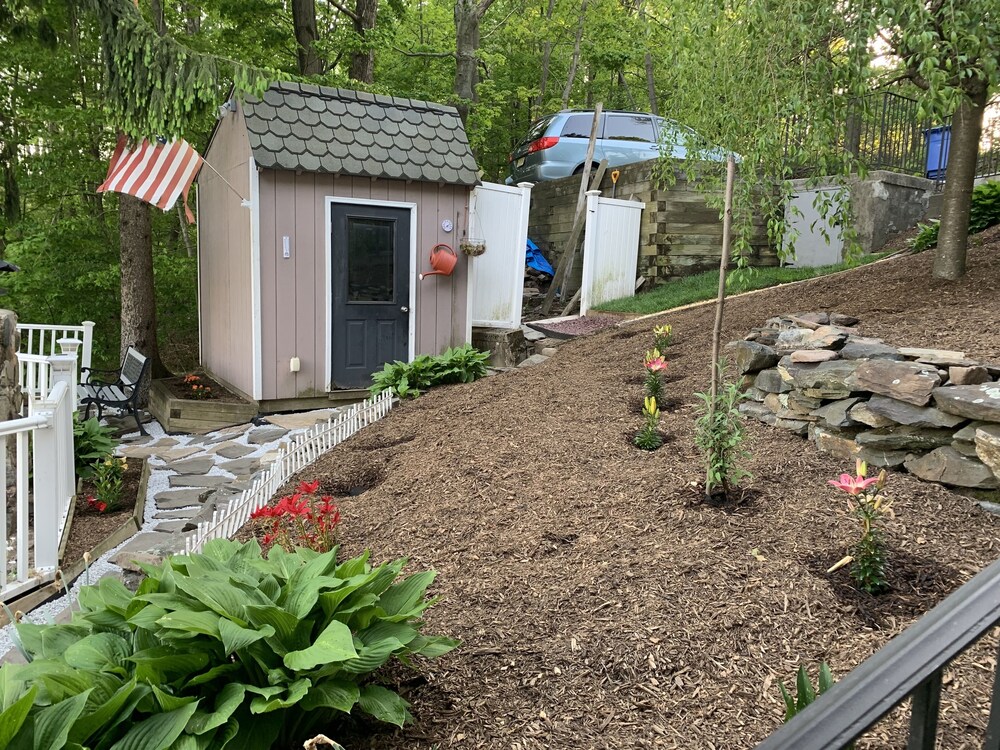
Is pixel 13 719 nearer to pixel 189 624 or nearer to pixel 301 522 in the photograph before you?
pixel 189 624

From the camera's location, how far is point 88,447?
5609 millimetres

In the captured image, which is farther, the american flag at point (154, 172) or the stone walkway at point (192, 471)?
the american flag at point (154, 172)

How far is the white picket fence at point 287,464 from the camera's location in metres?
3.75

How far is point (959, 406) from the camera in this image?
2.86 metres

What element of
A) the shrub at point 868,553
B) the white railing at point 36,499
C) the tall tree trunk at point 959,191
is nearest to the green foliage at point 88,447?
the white railing at point 36,499

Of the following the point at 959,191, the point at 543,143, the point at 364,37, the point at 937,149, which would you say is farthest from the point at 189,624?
the point at 543,143

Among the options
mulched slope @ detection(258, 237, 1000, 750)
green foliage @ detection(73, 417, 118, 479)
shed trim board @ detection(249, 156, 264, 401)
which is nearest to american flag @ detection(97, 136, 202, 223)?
shed trim board @ detection(249, 156, 264, 401)

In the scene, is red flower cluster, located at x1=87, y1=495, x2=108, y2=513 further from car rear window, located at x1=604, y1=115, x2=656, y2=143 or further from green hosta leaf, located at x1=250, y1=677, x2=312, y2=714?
car rear window, located at x1=604, y1=115, x2=656, y2=143

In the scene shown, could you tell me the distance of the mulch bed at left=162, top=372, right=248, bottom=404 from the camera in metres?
7.73

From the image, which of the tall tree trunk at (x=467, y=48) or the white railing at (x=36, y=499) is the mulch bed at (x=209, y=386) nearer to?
the white railing at (x=36, y=499)

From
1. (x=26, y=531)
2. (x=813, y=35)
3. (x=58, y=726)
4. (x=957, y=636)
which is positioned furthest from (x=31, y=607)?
(x=813, y=35)

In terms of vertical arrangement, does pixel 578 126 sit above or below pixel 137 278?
above

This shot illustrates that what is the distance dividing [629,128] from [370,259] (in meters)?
6.10

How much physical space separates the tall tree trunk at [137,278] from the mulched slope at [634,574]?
5917 mm
